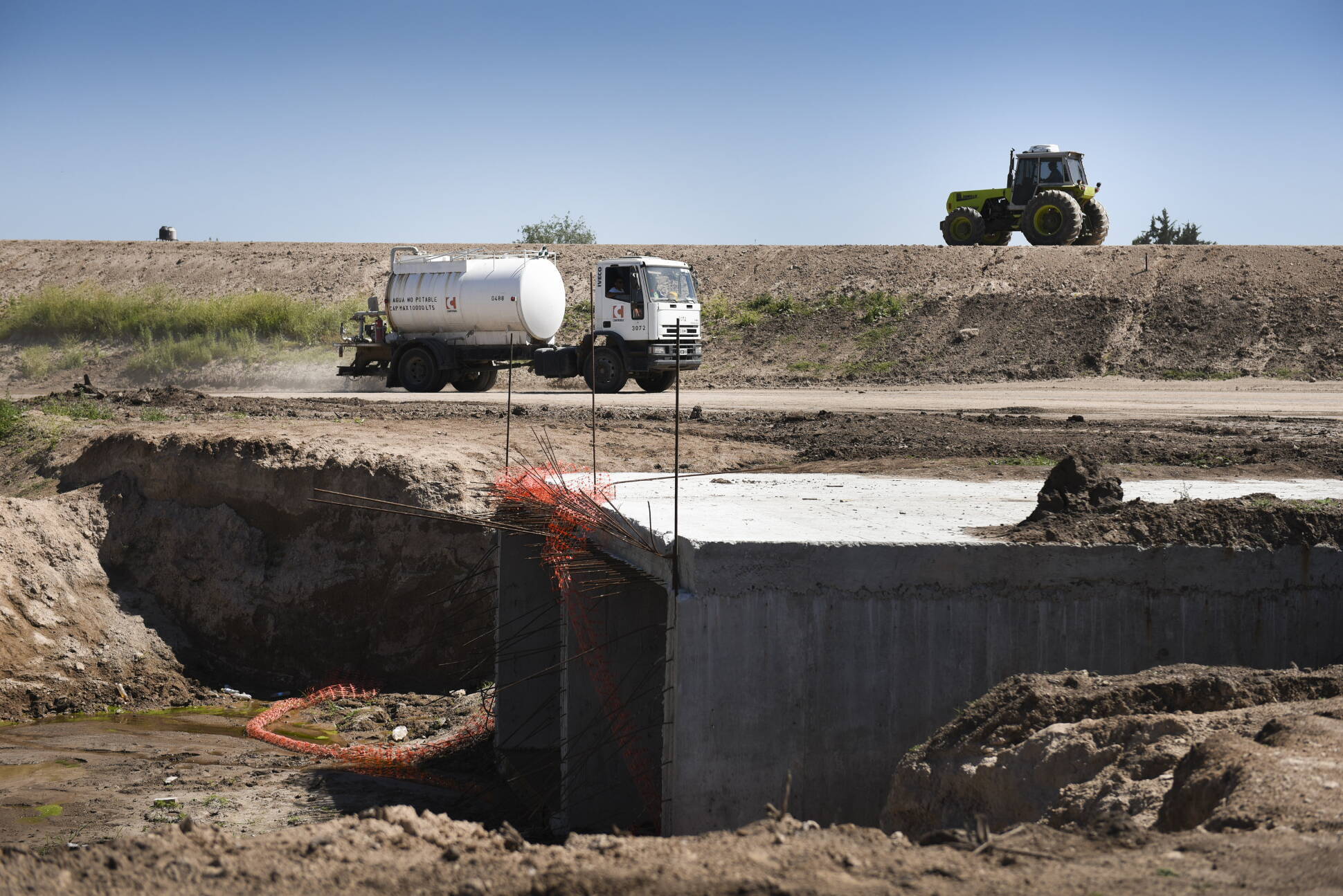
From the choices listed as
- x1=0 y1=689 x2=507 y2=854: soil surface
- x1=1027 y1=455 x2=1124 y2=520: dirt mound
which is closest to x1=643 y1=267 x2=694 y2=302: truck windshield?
x1=0 y1=689 x2=507 y2=854: soil surface

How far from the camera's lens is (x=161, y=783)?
8.78 metres

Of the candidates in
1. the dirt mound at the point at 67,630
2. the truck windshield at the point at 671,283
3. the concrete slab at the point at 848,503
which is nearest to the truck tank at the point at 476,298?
the truck windshield at the point at 671,283

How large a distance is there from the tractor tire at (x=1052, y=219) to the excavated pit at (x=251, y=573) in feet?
88.3

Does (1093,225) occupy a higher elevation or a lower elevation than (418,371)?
higher

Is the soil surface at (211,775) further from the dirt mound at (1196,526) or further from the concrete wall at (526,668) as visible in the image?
the dirt mound at (1196,526)

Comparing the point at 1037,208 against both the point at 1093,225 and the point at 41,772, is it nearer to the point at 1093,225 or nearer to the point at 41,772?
the point at 1093,225

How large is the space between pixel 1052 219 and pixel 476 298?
1941 centimetres

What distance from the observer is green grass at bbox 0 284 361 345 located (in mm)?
35125

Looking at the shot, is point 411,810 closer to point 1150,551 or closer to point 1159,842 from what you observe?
point 1159,842

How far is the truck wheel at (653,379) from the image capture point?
24.0 meters

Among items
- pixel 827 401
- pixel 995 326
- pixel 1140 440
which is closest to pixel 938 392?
pixel 827 401

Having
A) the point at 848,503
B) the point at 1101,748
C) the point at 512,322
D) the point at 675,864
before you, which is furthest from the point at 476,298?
the point at 675,864

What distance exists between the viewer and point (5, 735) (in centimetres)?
1022

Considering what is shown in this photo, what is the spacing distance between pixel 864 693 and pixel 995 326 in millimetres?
28785
